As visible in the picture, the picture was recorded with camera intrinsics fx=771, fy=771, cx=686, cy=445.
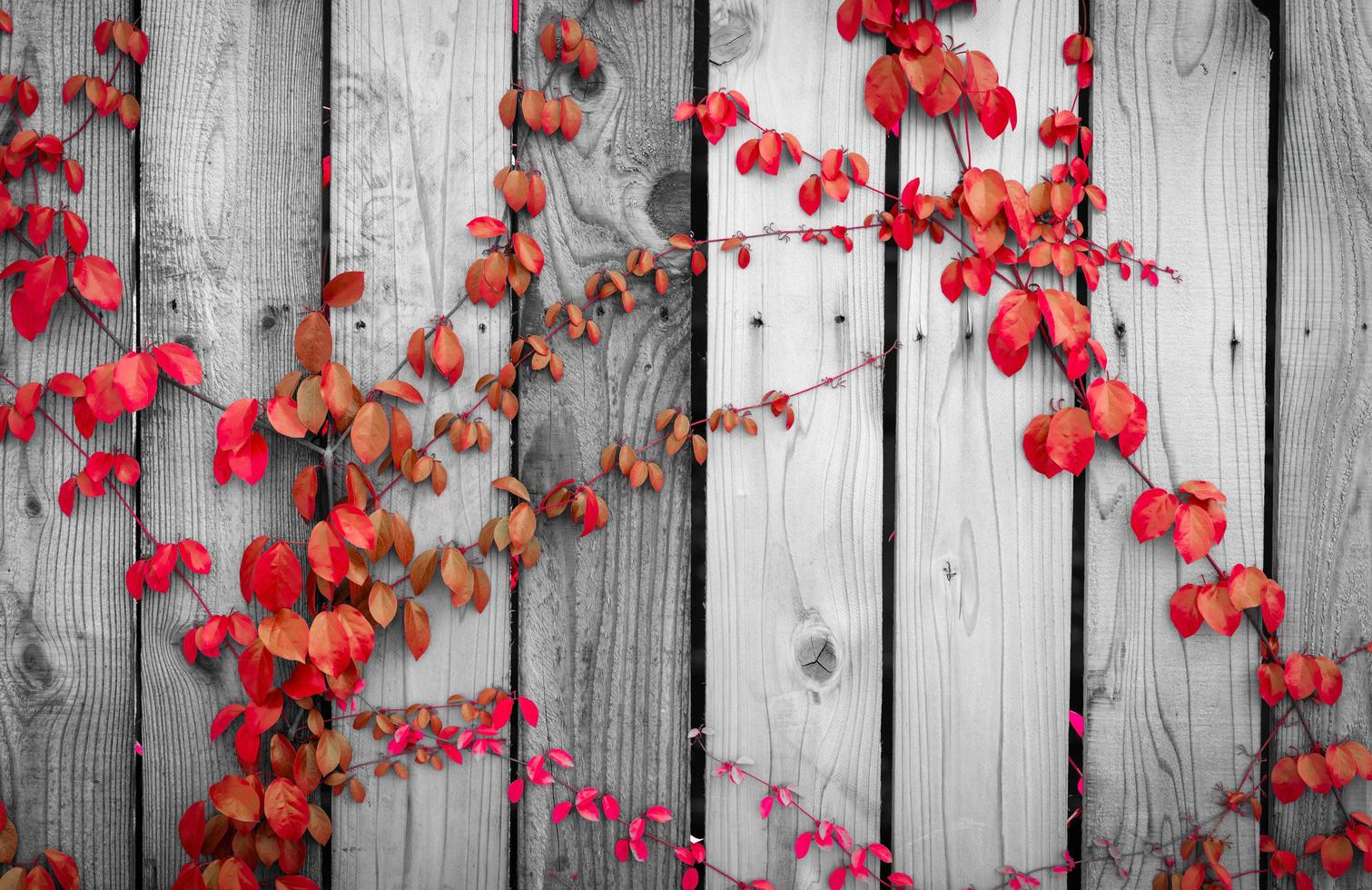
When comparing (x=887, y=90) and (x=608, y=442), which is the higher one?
(x=887, y=90)

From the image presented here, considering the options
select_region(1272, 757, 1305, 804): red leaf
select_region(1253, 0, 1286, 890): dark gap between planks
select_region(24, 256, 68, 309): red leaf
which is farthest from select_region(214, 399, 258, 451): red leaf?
select_region(1272, 757, 1305, 804): red leaf

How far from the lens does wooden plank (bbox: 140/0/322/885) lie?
110 centimetres

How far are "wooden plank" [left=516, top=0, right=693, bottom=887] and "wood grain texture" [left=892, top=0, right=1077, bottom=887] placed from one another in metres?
0.34

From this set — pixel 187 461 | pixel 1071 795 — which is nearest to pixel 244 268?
pixel 187 461

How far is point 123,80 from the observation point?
1.10 m

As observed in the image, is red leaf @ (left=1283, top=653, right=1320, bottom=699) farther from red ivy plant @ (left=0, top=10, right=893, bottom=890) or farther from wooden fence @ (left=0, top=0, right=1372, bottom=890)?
red ivy plant @ (left=0, top=10, right=893, bottom=890)

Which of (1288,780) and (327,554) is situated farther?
(1288,780)

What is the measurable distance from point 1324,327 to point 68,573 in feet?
6.10

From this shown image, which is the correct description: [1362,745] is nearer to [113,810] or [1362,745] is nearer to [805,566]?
[805,566]

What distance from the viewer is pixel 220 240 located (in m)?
1.11

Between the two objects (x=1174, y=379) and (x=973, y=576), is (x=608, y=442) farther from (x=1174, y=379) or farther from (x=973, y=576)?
(x=1174, y=379)

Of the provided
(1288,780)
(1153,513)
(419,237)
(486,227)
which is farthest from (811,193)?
(1288,780)

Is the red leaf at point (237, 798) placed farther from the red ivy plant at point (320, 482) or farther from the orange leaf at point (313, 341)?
the orange leaf at point (313, 341)

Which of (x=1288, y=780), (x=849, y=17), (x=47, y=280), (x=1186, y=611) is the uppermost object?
(x=849, y=17)
